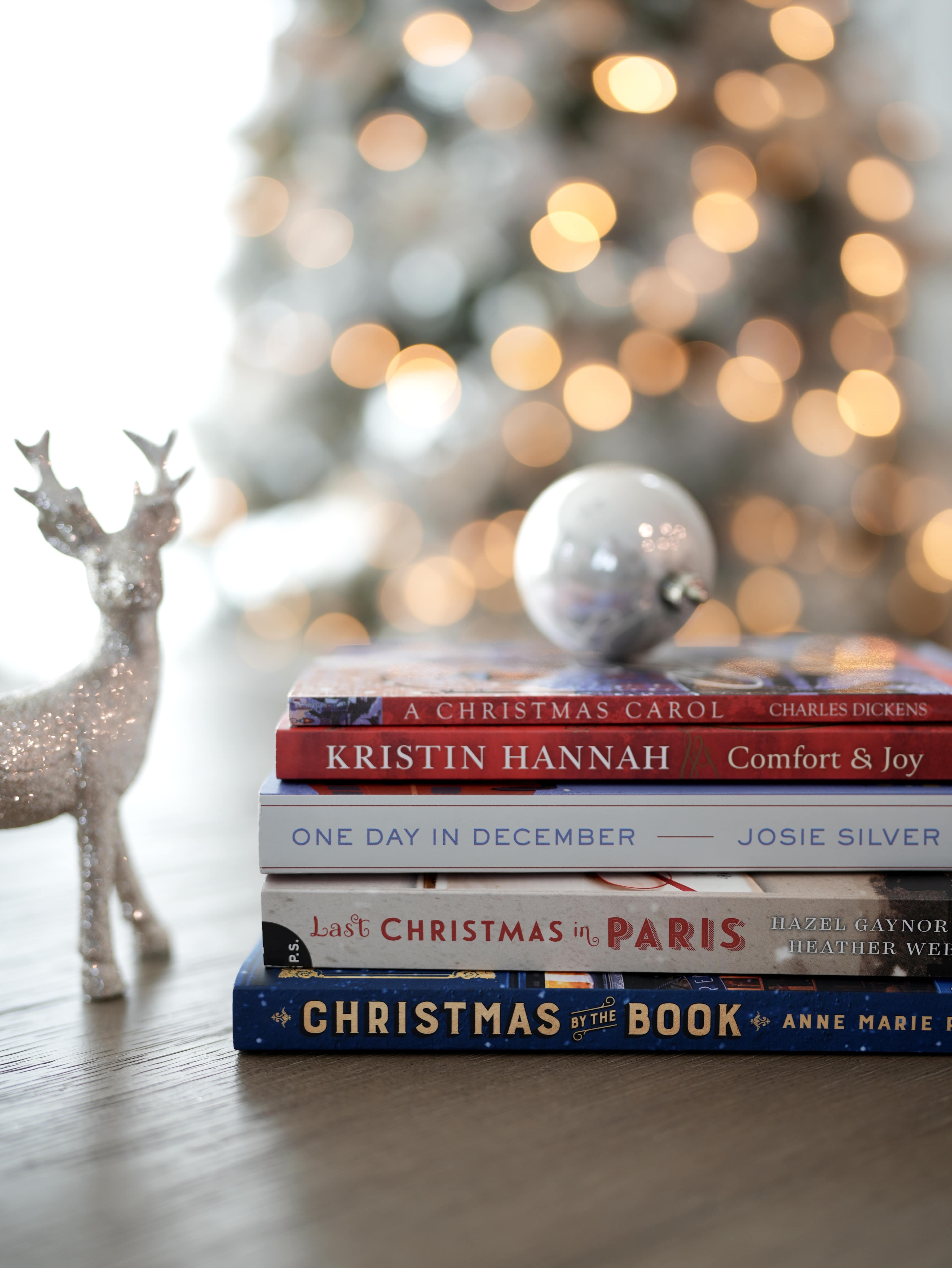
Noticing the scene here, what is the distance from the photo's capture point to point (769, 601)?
6.05 ft

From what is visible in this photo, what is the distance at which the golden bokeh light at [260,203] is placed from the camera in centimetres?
187

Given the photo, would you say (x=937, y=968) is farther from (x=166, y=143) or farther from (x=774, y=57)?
(x=166, y=143)

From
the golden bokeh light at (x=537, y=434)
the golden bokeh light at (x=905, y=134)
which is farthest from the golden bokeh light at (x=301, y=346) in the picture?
the golden bokeh light at (x=905, y=134)

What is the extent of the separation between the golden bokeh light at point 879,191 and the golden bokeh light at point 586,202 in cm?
46

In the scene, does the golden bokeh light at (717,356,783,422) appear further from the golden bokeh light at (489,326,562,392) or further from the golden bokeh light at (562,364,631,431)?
the golden bokeh light at (489,326,562,392)

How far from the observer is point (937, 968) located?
490 mm

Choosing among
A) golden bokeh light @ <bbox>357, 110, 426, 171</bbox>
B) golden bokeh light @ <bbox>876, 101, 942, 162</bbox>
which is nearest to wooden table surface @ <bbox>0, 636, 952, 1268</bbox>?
golden bokeh light @ <bbox>357, 110, 426, 171</bbox>

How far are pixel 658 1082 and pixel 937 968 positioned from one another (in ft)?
0.51

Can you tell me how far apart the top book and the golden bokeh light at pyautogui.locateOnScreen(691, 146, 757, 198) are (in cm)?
128

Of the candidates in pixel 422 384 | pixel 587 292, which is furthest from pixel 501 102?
pixel 422 384

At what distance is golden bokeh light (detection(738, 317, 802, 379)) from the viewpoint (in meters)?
1.74

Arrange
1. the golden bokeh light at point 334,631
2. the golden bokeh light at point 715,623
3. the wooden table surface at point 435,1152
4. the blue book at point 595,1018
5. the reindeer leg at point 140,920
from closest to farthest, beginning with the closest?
the wooden table surface at point 435,1152 → the blue book at point 595,1018 → the reindeer leg at point 140,920 → the golden bokeh light at point 715,623 → the golden bokeh light at point 334,631

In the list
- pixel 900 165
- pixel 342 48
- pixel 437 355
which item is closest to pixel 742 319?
pixel 900 165

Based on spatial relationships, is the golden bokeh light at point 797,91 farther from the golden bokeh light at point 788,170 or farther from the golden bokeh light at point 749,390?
the golden bokeh light at point 749,390
